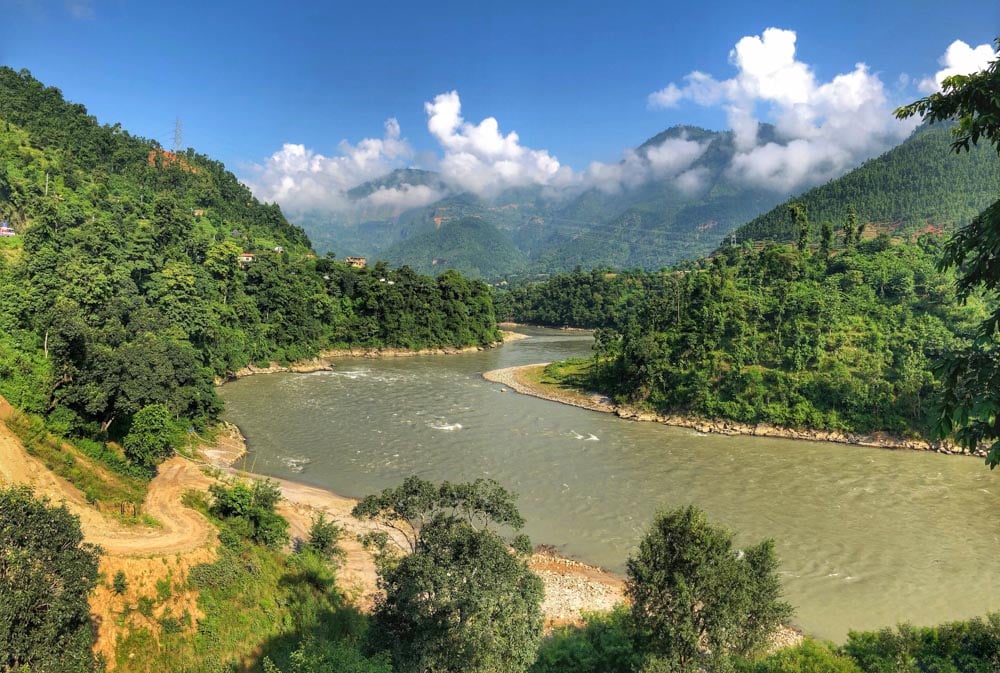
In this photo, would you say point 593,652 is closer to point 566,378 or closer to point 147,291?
point 566,378

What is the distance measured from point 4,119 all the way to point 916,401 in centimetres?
9854

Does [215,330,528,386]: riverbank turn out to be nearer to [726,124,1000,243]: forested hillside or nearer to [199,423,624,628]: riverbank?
[199,423,624,628]: riverbank

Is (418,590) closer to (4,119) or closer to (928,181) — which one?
(4,119)

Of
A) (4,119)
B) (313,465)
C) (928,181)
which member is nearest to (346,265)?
(4,119)

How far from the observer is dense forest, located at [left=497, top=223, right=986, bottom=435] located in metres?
35.6

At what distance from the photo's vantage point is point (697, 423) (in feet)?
127

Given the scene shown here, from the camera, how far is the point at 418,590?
34.7ft


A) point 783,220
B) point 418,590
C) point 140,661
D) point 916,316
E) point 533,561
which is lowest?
point 533,561

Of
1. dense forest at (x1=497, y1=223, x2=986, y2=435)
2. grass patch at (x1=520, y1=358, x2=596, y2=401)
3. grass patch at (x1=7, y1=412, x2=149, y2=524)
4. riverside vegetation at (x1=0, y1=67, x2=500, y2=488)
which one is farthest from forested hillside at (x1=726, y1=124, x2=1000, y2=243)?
grass patch at (x1=7, y1=412, x2=149, y2=524)

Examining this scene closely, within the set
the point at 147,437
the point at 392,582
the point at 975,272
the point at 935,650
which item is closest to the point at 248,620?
the point at 392,582

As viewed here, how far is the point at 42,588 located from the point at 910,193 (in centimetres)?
12821

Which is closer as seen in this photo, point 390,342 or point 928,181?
point 390,342

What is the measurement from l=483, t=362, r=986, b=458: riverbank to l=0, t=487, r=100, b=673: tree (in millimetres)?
33010

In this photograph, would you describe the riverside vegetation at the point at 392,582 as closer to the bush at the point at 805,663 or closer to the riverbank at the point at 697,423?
the bush at the point at 805,663
